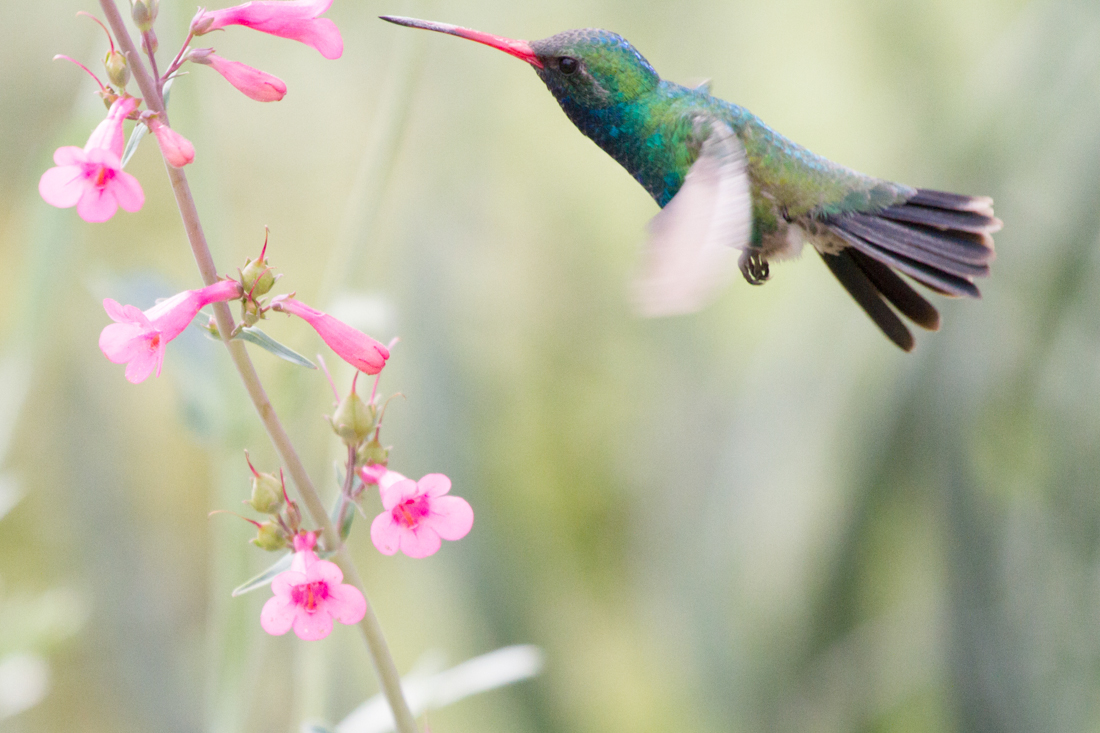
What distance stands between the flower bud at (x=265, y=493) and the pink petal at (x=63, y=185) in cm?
19

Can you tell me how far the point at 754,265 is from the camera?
95cm

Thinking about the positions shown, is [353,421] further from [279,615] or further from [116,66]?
[116,66]

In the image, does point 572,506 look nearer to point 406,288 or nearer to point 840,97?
point 406,288

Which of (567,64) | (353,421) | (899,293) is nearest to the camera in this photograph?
(353,421)

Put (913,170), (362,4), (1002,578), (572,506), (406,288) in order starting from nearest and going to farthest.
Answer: (1002,578) → (913,170) → (406,288) → (572,506) → (362,4)

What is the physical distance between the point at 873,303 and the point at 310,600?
64 centimetres

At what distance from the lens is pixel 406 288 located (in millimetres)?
1999

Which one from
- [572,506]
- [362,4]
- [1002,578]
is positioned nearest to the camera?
[1002,578]

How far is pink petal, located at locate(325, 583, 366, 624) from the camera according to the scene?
1.69 ft

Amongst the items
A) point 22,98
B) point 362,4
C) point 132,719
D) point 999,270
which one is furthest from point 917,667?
point 22,98

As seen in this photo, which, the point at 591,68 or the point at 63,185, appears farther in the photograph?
the point at 591,68

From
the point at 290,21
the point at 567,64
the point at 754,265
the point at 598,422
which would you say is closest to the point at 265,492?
the point at 290,21

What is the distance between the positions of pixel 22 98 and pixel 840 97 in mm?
2242

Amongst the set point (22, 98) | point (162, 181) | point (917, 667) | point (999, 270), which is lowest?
point (917, 667)
